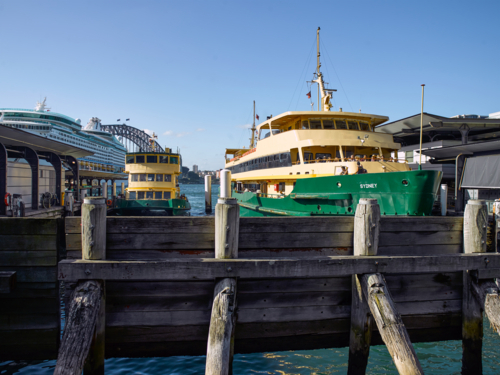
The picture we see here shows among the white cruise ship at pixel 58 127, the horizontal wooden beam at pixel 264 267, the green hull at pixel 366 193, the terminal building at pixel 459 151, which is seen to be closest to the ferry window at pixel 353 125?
the terminal building at pixel 459 151

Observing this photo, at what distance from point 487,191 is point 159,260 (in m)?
21.8

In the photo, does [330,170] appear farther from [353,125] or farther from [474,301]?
[474,301]

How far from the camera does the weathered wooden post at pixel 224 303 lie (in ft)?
11.3

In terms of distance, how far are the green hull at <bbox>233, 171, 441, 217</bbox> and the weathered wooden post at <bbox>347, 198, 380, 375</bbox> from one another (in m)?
7.05

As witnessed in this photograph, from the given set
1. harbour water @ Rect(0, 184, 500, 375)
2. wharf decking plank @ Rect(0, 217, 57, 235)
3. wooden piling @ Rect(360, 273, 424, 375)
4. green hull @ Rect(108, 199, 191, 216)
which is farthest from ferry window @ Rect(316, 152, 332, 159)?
wharf decking plank @ Rect(0, 217, 57, 235)

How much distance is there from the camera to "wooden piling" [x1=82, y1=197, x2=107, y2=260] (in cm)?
401

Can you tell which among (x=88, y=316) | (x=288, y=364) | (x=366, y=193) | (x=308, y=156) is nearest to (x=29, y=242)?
(x=88, y=316)

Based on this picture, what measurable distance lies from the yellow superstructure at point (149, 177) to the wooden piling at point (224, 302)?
65.9 feet

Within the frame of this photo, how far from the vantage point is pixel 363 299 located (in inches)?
175

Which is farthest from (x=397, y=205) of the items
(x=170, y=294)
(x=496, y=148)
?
(x=496, y=148)

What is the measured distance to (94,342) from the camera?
157 inches

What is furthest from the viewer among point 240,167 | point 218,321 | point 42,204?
point 240,167

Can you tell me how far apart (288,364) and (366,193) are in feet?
24.4

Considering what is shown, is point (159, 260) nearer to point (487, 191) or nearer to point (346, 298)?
point (346, 298)
